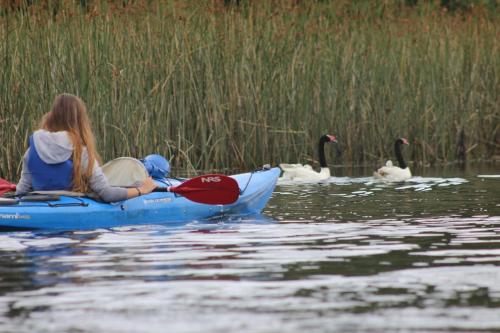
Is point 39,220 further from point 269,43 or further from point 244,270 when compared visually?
point 269,43

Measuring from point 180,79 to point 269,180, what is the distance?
3.09 metres

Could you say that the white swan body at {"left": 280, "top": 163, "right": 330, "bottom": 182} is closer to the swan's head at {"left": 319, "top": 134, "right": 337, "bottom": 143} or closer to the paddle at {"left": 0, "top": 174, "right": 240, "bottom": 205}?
the swan's head at {"left": 319, "top": 134, "right": 337, "bottom": 143}

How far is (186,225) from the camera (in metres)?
10.6

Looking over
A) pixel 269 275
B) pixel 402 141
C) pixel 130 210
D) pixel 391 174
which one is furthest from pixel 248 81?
pixel 269 275

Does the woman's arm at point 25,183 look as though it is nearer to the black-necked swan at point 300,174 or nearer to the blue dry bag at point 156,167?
the blue dry bag at point 156,167

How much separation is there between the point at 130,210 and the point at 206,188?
2.35 feet

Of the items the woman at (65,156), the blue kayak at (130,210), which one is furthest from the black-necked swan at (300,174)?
the woman at (65,156)

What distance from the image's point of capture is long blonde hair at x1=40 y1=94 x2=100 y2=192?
9945 millimetres

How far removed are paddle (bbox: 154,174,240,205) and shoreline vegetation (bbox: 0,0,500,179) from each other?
9.91 ft

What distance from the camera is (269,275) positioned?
7.23m

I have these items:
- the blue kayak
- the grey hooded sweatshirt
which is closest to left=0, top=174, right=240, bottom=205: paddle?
the blue kayak

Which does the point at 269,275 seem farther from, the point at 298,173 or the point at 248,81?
the point at 248,81

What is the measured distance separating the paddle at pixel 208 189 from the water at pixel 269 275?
0.91 ft

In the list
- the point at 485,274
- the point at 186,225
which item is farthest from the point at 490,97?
the point at 485,274
